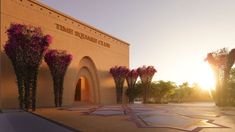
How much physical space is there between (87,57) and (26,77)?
17.5 metres

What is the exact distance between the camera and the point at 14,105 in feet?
85.2

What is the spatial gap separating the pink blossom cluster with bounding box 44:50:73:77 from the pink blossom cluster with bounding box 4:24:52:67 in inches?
184

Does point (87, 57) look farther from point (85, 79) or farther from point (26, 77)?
point (26, 77)

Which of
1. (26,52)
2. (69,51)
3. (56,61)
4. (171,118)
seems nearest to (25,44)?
(26,52)

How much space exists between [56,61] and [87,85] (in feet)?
45.3

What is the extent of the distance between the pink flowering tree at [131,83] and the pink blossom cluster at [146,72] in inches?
29.4

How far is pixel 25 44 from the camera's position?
22.3 m

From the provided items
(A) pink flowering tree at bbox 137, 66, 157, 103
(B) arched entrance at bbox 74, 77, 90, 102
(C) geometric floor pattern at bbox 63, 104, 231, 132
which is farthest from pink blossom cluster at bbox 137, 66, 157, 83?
(C) geometric floor pattern at bbox 63, 104, 231, 132

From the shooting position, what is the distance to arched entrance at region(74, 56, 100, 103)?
132ft

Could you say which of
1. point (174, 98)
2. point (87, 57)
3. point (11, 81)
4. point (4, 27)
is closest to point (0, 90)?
point (11, 81)

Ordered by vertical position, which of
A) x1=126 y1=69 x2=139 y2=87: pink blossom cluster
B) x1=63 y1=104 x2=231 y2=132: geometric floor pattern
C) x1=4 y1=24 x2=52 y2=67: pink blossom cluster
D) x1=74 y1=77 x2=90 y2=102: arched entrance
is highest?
x1=4 y1=24 x2=52 y2=67: pink blossom cluster

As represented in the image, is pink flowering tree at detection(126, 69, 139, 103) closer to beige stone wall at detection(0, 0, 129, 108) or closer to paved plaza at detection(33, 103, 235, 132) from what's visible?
beige stone wall at detection(0, 0, 129, 108)

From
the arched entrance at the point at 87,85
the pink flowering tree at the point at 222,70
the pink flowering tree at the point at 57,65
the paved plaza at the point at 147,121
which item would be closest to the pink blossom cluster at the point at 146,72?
the arched entrance at the point at 87,85

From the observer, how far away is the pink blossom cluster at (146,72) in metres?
43.8
